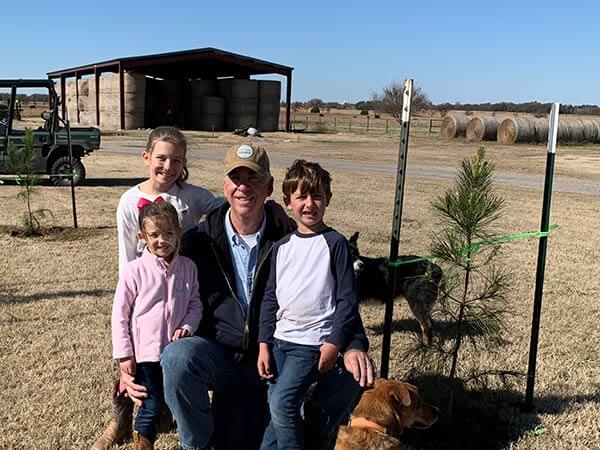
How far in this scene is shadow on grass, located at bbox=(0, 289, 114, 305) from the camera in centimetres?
583

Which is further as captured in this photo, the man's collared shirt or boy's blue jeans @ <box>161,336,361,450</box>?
the man's collared shirt

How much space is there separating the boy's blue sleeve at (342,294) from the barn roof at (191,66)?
36.6 meters

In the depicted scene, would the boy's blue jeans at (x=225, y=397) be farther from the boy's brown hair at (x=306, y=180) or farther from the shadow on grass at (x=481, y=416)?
the boy's brown hair at (x=306, y=180)

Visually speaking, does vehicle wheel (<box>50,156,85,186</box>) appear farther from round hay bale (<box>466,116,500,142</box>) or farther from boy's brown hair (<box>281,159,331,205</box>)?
round hay bale (<box>466,116,500,142</box>)

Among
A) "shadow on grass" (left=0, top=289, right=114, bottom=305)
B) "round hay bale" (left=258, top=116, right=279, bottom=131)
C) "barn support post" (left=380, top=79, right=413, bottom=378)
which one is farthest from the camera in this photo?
"round hay bale" (left=258, top=116, right=279, bottom=131)

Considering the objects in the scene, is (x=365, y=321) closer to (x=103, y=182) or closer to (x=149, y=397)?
(x=149, y=397)

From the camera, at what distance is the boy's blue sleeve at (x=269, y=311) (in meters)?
3.02

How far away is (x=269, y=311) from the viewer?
9.94 feet

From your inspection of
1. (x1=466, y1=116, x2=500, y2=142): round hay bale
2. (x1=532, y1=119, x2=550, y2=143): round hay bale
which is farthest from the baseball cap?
(x1=532, y1=119, x2=550, y2=143): round hay bale

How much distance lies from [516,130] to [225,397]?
32.9m

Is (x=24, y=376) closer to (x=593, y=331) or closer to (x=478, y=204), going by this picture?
(x=478, y=204)

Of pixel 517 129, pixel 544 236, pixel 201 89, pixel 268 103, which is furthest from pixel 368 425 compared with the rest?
pixel 201 89

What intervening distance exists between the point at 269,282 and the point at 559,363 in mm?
2818

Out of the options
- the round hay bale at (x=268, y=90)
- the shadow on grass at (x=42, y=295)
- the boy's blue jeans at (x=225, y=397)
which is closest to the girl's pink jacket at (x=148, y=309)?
the boy's blue jeans at (x=225, y=397)
